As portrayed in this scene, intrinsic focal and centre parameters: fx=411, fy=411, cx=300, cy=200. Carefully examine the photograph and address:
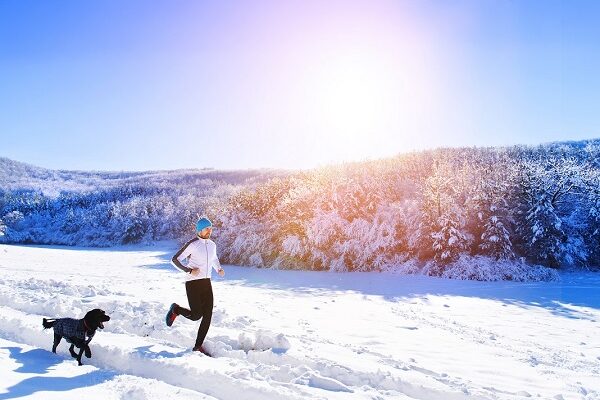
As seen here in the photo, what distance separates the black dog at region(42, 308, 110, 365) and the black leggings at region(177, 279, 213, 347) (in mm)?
1083

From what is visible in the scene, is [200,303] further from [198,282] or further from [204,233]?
[204,233]

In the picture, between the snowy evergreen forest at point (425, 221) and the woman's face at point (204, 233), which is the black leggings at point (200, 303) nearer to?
the woman's face at point (204, 233)

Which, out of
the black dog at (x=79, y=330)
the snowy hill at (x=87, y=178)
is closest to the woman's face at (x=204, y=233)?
the black dog at (x=79, y=330)

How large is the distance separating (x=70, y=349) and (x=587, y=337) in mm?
9845

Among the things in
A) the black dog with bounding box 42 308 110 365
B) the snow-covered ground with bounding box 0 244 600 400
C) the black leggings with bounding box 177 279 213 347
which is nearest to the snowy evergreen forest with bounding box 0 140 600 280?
the snow-covered ground with bounding box 0 244 600 400

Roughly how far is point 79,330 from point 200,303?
154 centimetres

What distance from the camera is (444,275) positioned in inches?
734

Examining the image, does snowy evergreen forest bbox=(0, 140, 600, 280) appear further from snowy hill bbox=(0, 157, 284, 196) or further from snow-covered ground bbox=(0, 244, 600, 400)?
snowy hill bbox=(0, 157, 284, 196)

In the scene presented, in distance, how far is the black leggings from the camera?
5.78 metres

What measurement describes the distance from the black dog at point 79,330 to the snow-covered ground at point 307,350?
18cm

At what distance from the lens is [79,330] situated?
526 cm

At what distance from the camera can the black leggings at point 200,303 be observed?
578 cm

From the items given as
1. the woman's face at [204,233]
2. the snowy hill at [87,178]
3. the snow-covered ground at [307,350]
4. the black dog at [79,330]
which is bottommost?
the snow-covered ground at [307,350]

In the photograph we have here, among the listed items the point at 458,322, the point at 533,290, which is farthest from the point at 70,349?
the point at 533,290
